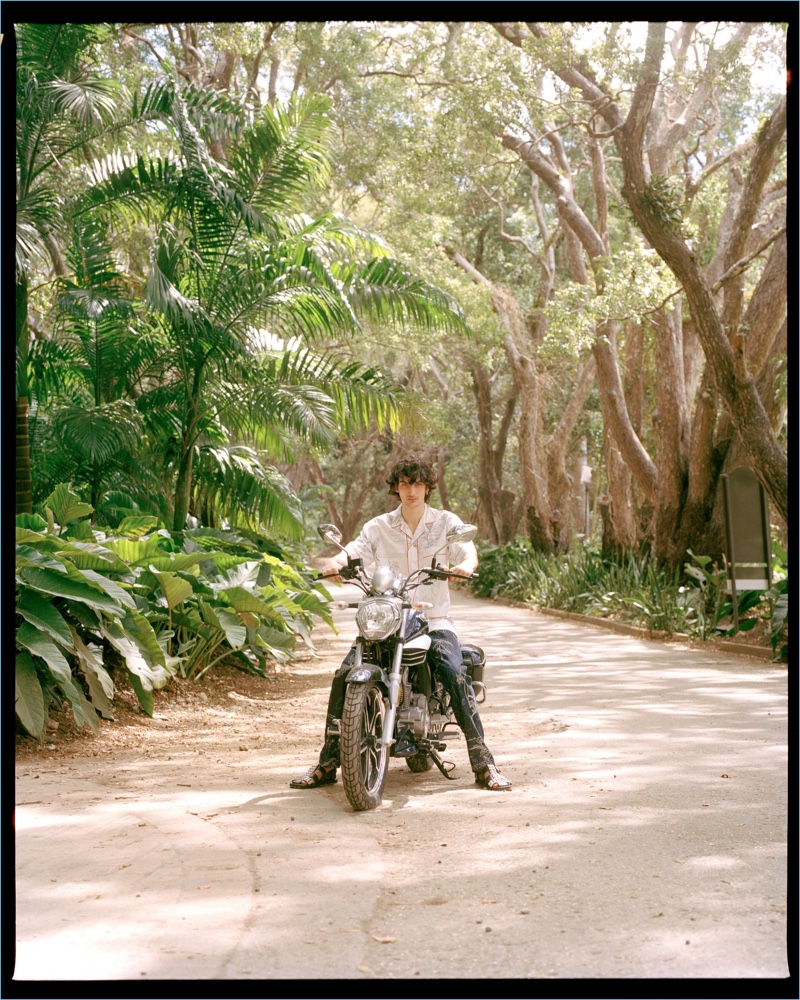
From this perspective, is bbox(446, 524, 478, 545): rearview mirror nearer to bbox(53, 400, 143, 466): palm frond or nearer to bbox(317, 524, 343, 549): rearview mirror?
bbox(317, 524, 343, 549): rearview mirror

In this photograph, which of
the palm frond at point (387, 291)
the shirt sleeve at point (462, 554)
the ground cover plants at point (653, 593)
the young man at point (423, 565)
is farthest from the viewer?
the ground cover plants at point (653, 593)

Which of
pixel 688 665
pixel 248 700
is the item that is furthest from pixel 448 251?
pixel 248 700

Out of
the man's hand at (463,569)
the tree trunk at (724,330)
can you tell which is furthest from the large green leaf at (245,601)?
the tree trunk at (724,330)

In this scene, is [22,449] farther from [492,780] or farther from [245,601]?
[492,780]

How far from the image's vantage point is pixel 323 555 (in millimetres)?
51656

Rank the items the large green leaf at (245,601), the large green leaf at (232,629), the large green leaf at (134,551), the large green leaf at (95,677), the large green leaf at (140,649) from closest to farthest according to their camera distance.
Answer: the large green leaf at (95,677) < the large green leaf at (140,649) < the large green leaf at (134,551) < the large green leaf at (232,629) < the large green leaf at (245,601)

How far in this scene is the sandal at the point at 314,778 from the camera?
20.7 feet

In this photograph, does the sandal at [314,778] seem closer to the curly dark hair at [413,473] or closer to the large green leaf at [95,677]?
the curly dark hair at [413,473]

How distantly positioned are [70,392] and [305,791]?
8.11 metres

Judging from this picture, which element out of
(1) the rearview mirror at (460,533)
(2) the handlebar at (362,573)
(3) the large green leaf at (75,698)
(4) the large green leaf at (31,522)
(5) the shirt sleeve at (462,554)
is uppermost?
(4) the large green leaf at (31,522)

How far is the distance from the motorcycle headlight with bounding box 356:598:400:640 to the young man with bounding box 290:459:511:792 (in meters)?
0.34

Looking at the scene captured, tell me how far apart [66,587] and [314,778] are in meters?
2.21

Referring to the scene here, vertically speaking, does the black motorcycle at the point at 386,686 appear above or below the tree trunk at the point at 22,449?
below

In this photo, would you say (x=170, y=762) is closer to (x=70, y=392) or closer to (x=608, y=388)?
(x=70, y=392)
